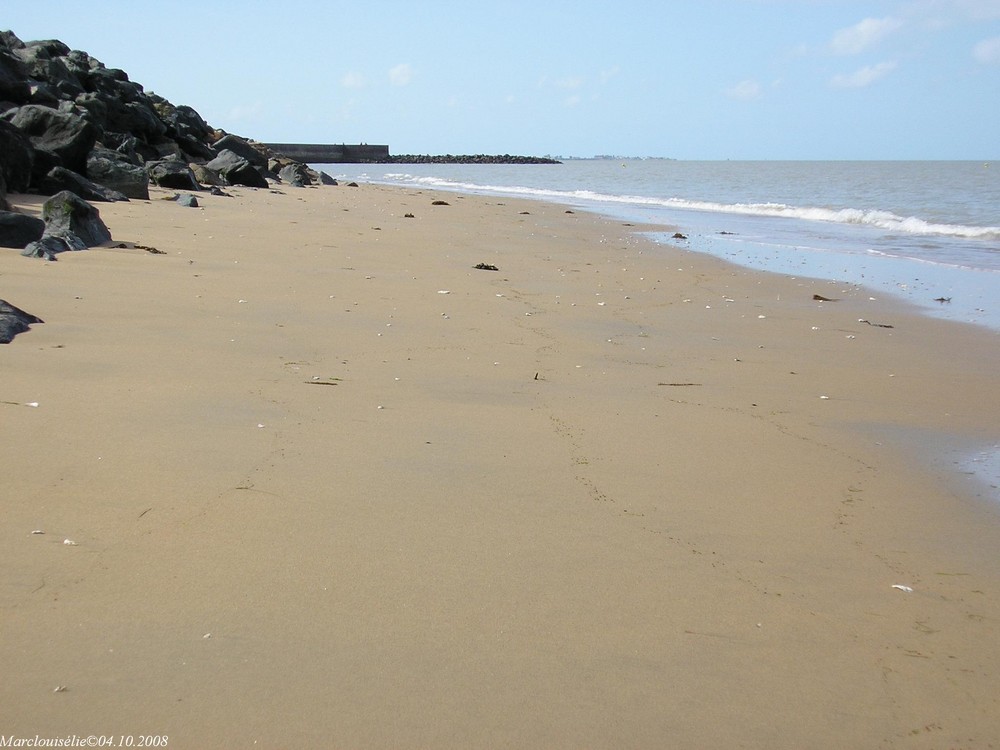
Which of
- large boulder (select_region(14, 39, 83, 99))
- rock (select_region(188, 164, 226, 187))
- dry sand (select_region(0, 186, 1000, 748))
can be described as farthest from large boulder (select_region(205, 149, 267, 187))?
dry sand (select_region(0, 186, 1000, 748))

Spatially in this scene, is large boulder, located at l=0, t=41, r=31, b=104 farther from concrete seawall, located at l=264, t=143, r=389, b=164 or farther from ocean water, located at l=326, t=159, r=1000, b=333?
concrete seawall, located at l=264, t=143, r=389, b=164

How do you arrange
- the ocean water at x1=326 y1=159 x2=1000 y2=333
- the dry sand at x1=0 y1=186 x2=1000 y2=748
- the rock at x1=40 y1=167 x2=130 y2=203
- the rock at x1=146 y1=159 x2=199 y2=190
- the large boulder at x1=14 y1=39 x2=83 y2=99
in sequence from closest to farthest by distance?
the dry sand at x1=0 y1=186 x2=1000 y2=748 → the ocean water at x1=326 y1=159 x2=1000 y2=333 → the rock at x1=40 y1=167 x2=130 y2=203 → the rock at x1=146 y1=159 x2=199 y2=190 → the large boulder at x1=14 y1=39 x2=83 y2=99

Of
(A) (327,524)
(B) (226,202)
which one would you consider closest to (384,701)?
(A) (327,524)

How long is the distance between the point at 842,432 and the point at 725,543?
1.69 m

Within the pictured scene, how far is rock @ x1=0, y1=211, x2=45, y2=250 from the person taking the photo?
7203mm

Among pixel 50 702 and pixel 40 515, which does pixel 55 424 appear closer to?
pixel 40 515

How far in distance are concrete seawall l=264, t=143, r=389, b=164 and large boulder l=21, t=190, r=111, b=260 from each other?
6593 cm

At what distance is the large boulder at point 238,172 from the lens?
2025cm

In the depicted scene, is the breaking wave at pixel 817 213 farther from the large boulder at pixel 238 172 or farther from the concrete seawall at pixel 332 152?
the concrete seawall at pixel 332 152

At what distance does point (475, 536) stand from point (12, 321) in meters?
3.10

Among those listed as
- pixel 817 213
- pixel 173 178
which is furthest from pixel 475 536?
pixel 817 213

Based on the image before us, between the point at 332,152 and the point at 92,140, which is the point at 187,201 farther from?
the point at 332,152

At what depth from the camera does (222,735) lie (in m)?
1.83

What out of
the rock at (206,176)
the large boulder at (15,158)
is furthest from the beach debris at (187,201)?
the rock at (206,176)
